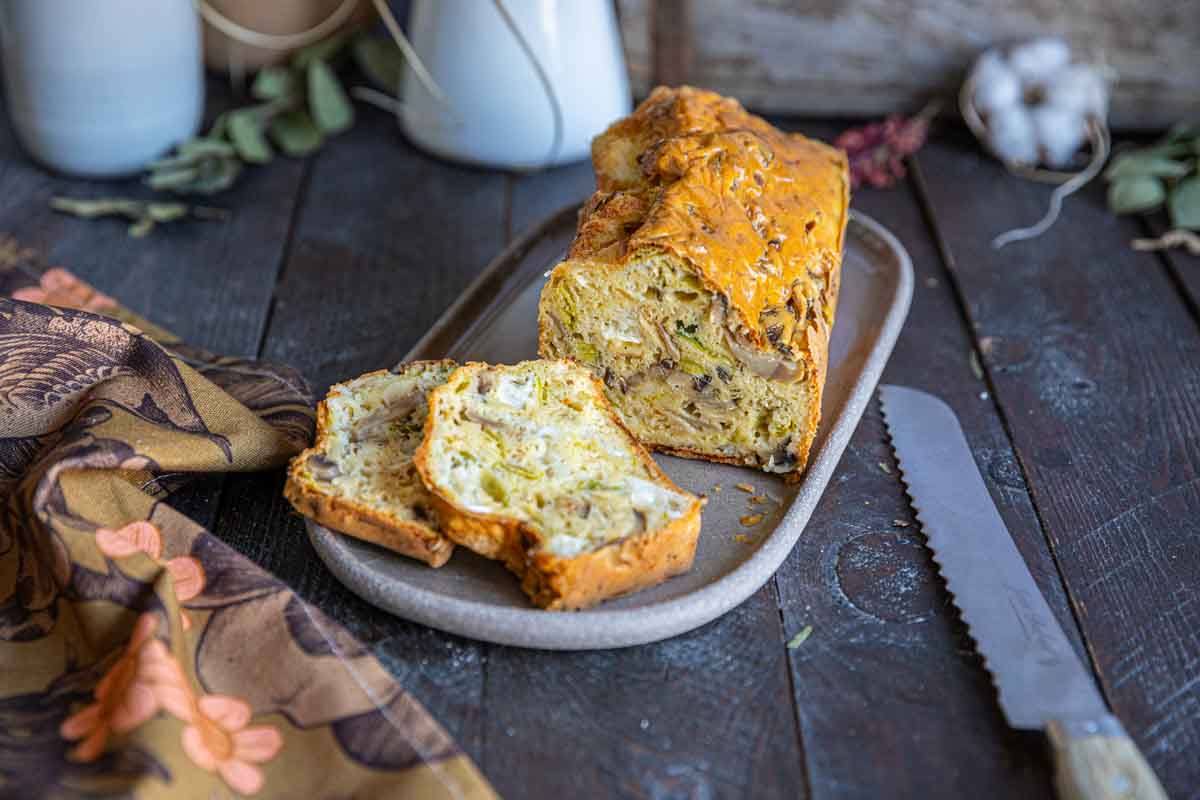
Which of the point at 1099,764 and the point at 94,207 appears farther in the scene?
the point at 94,207

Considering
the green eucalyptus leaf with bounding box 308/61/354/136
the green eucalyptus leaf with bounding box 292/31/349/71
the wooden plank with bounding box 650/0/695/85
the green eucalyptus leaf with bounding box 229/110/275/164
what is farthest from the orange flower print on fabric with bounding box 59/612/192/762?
the wooden plank with bounding box 650/0/695/85

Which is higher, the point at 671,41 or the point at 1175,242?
the point at 671,41

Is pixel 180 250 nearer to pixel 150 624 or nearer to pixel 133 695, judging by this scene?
pixel 150 624

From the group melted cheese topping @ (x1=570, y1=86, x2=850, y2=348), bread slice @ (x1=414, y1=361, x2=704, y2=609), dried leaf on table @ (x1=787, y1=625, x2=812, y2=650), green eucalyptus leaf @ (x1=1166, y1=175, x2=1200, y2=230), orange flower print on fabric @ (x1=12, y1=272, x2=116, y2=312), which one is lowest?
orange flower print on fabric @ (x1=12, y1=272, x2=116, y2=312)

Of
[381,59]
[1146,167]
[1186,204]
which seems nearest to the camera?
[1186,204]

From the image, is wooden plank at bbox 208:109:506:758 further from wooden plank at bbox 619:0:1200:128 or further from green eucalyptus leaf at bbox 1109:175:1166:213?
green eucalyptus leaf at bbox 1109:175:1166:213

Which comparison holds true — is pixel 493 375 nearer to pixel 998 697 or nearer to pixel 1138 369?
pixel 998 697

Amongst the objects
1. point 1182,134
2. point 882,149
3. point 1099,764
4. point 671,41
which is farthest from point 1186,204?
point 1099,764
